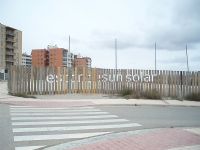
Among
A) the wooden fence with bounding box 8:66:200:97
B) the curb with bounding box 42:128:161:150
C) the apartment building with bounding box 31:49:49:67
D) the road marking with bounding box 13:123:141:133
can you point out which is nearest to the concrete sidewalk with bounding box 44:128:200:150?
the curb with bounding box 42:128:161:150

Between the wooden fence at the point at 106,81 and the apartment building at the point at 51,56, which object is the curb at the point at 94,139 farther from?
the apartment building at the point at 51,56

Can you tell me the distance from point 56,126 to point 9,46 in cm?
11541

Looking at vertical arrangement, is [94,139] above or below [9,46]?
below

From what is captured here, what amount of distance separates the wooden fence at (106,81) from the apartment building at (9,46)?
91.9 metres

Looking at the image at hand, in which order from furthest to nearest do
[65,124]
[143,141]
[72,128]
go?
[65,124], [72,128], [143,141]

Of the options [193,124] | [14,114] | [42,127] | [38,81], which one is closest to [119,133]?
[42,127]

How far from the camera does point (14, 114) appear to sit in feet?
46.0

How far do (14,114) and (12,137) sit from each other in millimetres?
4613

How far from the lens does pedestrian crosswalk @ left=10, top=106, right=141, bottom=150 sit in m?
9.35

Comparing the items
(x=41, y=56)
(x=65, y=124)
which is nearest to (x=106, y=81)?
(x=65, y=124)

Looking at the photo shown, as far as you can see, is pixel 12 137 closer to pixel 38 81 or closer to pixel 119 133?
pixel 119 133

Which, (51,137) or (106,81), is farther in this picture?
(106,81)

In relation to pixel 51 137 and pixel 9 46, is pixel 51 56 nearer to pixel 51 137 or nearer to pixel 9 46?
pixel 9 46

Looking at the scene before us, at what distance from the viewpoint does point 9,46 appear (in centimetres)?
12256
